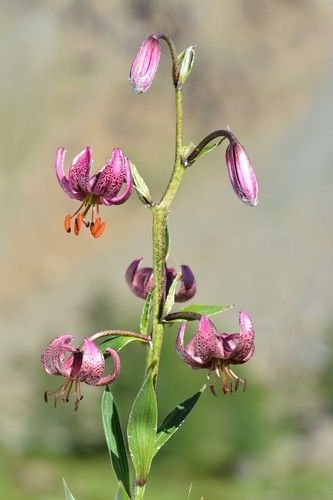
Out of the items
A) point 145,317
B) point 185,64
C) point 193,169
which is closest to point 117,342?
point 145,317

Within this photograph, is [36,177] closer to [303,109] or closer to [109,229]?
[109,229]

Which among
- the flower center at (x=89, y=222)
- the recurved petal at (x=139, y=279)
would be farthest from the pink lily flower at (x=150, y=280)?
the flower center at (x=89, y=222)

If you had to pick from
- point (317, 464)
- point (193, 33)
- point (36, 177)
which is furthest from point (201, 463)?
point (193, 33)

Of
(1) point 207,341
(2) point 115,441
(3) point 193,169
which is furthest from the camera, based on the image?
(3) point 193,169

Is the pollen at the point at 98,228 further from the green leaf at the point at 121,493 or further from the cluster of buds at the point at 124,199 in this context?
the green leaf at the point at 121,493

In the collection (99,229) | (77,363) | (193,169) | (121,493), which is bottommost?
(121,493)

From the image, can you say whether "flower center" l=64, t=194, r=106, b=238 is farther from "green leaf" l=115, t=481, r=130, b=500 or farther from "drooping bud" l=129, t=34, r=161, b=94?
"green leaf" l=115, t=481, r=130, b=500

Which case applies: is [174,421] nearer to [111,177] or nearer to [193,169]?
[111,177]
